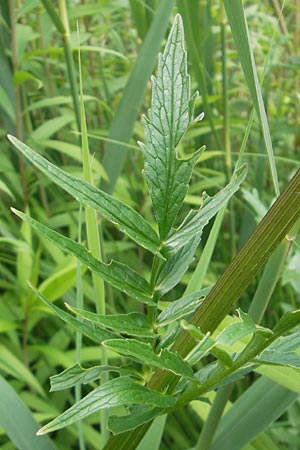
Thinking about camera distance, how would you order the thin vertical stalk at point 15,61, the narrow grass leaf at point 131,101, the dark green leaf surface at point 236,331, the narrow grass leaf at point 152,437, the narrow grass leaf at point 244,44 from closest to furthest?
the dark green leaf surface at point 236,331, the narrow grass leaf at point 244,44, the narrow grass leaf at point 152,437, the narrow grass leaf at point 131,101, the thin vertical stalk at point 15,61

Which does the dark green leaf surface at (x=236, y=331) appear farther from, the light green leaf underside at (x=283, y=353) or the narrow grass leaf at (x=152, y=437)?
the narrow grass leaf at (x=152, y=437)

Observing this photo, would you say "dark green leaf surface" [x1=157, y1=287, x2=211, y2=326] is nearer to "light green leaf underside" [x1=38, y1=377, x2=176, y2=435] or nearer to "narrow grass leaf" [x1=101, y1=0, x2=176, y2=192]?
"light green leaf underside" [x1=38, y1=377, x2=176, y2=435]

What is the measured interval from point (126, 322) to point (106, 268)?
1.1 inches

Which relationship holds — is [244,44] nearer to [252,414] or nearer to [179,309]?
[179,309]

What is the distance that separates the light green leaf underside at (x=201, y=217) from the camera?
316 mm

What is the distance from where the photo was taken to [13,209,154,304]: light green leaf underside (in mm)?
307

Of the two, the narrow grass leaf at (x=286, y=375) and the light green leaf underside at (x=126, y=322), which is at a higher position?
the light green leaf underside at (x=126, y=322)

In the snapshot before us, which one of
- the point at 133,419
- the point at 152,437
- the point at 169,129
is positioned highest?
the point at 169,129

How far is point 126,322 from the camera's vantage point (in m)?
0.33

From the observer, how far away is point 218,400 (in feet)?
1.55

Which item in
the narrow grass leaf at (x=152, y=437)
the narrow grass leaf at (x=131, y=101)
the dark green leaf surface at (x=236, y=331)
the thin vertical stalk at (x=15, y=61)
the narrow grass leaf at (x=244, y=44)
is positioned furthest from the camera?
the thin vertical stalk at (x=15, y=61)

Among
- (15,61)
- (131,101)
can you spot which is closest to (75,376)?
(131,101)

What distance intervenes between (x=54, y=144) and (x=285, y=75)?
0.89 meters

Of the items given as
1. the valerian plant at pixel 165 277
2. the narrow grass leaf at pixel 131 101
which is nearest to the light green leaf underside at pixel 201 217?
the valerian plant at pixel 165 277
